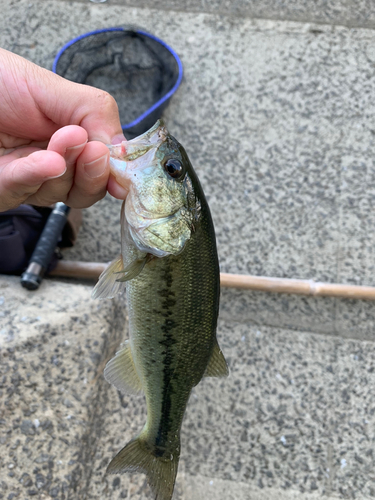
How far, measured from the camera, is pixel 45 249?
2.47 meters

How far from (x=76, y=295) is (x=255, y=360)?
128 cm

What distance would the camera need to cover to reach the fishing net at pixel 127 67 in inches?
127

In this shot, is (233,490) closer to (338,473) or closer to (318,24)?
(338,473)

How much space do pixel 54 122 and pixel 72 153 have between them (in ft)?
1.36

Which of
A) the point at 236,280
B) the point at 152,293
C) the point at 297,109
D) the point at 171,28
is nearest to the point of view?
the point at 152,293

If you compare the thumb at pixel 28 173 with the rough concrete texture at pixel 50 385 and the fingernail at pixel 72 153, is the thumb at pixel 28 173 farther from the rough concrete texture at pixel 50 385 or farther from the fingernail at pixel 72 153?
the rough concrete texture at pixel 50 385

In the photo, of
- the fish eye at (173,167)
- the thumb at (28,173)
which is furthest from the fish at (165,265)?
the thumb at (28,173)

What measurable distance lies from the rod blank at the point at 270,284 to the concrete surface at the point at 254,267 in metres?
0.18

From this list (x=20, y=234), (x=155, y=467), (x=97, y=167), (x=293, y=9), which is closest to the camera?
(x=97, y=167)

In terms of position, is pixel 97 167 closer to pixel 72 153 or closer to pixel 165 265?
pixel 72 153

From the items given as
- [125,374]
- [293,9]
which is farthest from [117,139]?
[293,9]

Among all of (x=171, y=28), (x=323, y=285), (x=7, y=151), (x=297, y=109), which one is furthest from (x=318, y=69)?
(x=7, y=151)

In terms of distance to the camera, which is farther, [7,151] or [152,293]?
[7,151]

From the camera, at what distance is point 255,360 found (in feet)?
8.98
